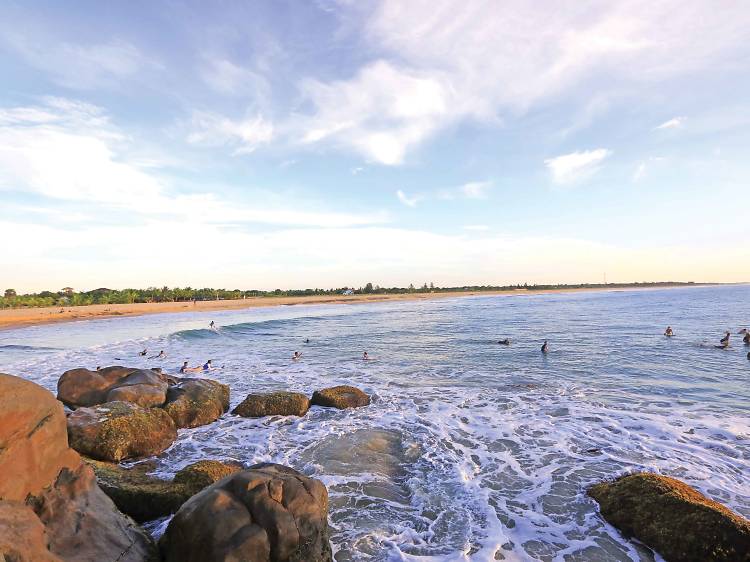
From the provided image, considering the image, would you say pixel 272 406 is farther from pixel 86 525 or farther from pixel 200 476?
pixel 86 525

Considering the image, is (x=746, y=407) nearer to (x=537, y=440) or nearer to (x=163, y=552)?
(x=537, y=440)

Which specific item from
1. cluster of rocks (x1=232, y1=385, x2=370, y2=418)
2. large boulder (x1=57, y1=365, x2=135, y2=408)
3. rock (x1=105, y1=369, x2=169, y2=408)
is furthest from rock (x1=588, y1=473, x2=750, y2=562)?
large boulder (x1=57, y1=365, x2=135, y2=408)

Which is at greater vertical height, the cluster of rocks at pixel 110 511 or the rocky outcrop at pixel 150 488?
the cluster of rocks at pixel 110 511

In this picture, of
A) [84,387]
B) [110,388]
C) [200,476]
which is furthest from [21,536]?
[84,387]

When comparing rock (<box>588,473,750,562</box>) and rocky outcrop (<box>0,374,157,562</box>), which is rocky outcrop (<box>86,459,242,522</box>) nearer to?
rocky outcrop (<box>0,374,157,562</box>)

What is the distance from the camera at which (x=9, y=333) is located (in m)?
34.7

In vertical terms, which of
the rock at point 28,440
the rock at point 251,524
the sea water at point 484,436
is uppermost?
the rock at point 28,440

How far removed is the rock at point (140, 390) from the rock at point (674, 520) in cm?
1052

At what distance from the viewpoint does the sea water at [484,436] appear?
6.31 metres

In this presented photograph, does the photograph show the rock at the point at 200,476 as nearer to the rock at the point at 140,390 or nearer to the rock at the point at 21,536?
the rock at the point at 21,536

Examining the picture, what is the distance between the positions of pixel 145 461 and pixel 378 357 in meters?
14.7

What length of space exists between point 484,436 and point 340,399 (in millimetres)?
4518

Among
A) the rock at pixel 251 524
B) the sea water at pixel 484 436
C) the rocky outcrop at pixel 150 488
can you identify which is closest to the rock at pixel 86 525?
the rock at pixel 251 524

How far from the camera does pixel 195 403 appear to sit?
11.5m
